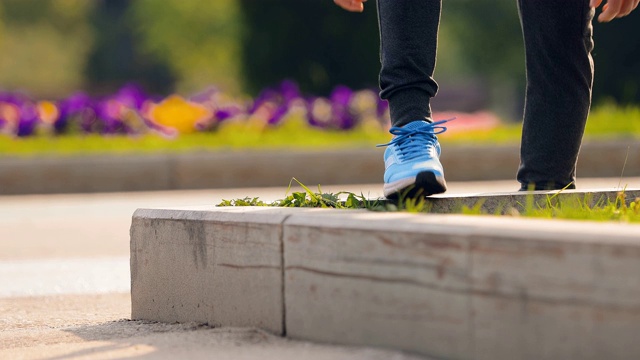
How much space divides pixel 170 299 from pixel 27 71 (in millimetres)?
39706

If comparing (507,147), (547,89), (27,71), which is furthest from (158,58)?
(547,89)

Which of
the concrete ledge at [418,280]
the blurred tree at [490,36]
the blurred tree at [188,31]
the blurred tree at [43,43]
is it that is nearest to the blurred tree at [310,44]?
the concrete ledge at [418,280]

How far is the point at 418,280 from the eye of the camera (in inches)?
85.4

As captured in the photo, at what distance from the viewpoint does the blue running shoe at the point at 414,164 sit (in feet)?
9.24

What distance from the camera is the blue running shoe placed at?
282 cm

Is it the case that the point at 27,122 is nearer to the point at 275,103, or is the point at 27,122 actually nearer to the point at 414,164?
the point at 275,103

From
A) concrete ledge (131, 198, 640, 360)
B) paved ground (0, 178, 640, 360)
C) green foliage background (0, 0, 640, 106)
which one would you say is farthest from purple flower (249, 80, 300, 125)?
concrete ledge (131, 198, 640, 360)

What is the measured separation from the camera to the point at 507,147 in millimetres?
9430

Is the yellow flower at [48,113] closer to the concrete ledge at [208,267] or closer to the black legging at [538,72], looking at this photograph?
the black legging at [538,72]

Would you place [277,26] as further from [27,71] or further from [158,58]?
[27,71]

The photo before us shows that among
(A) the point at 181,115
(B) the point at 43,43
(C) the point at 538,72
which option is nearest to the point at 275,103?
(A) the point at 181,115

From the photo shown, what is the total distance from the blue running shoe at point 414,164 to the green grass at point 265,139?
644cm

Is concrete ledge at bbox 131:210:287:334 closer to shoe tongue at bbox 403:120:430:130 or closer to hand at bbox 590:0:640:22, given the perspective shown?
shoe tongue at bbox 403:120:430:130

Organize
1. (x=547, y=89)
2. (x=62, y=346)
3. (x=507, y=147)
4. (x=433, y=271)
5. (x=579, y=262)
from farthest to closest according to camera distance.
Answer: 1. (x=507, y=147)
2. (x=547, y=89)
3. (x=62, y=346)
4. (x=433, y=271)
5. (x=579, y=262)
